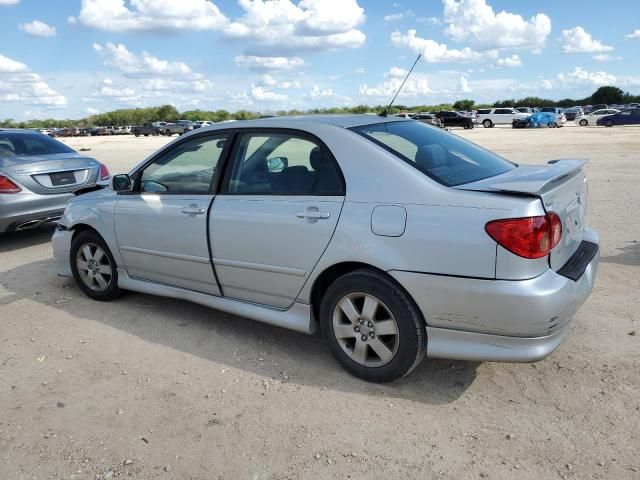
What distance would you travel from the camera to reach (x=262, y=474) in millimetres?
2723

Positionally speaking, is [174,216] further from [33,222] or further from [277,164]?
[33,222]

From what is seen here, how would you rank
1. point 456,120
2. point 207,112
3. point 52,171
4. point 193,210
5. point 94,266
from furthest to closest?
point 207,112, point 456,120, point 52,171, point 94,266, point 193,210

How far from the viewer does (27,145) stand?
7938mm

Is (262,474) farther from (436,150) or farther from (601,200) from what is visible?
(601,200)

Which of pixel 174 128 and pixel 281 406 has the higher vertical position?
pixel 281 406

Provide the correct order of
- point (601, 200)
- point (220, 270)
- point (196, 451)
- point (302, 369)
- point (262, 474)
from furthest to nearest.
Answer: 1. point (601, 200)
2. point (220, 270)
3. point (302, 369)
4. point (196, 451)
5. point (262, 474)

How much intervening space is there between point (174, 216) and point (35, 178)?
3964 millimetres

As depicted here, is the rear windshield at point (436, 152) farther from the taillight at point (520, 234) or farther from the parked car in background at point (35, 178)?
the parked car in background at point (35, 178)

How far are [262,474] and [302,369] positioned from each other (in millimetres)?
1091

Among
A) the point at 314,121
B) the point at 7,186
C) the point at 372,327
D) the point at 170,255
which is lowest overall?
the point at 372,327

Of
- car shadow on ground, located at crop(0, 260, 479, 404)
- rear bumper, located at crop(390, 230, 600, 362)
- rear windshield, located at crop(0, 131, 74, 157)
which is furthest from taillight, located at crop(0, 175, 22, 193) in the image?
rear bumper, located at crop(390, 230, 600, 362)

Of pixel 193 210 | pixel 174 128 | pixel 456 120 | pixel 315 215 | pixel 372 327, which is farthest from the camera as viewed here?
pixel 174 128

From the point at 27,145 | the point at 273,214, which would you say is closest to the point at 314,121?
the point at 273,214

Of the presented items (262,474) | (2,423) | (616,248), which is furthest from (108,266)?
(616,248)
